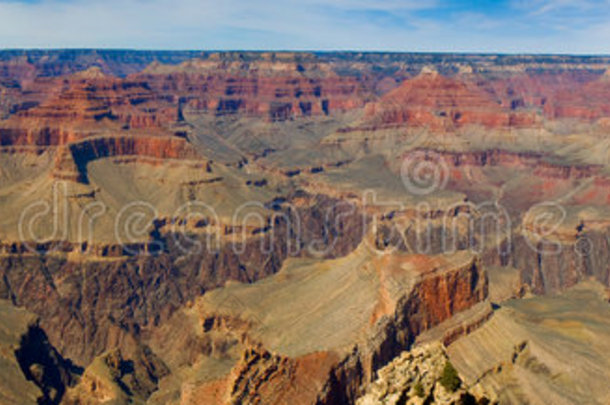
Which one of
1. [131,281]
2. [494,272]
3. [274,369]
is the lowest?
[131,281]

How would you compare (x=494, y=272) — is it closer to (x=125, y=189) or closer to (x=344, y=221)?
(x=344, y=221)

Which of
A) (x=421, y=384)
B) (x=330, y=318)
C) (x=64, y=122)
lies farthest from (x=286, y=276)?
(x=64, y=122)

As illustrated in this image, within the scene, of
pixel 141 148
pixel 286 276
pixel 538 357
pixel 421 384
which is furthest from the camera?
pixel 141 148

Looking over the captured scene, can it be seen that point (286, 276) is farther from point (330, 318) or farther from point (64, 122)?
point (64, 122)

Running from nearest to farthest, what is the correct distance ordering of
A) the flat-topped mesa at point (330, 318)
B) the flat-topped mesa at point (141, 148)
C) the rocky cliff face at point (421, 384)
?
the rocky cliff face at point (421, 384) < the flat-topped mesa at point (330, 318) < the flat-topped mesa at point (141, 148)

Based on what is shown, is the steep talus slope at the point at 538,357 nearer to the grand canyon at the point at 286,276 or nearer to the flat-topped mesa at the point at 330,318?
the grand canyon at the point at 286,276

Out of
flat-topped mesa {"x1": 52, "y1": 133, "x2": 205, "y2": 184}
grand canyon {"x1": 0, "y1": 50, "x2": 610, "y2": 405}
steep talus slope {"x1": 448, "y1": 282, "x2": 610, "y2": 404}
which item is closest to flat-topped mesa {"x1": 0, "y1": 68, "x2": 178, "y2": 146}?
grand canyon {"x1": 0, "y1": 50, "x2": 610, "y2": 405}

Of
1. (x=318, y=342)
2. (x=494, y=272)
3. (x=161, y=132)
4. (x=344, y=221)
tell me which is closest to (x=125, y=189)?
(x=161, y=132)

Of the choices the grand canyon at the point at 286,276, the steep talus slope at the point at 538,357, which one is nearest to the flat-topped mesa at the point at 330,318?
the grand canyon at the point at 286,276
